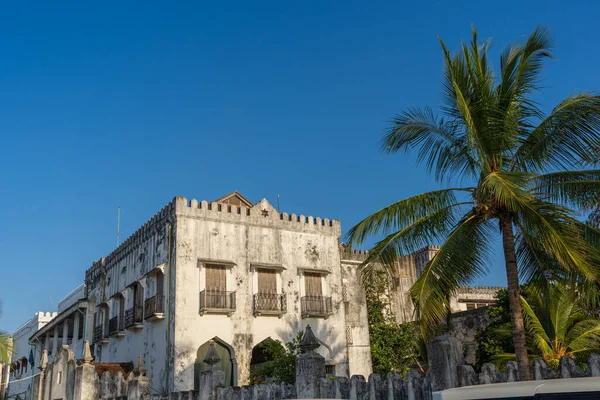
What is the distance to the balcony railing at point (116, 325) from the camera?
27016 millimetres

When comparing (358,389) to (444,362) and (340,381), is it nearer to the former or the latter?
(340,381)

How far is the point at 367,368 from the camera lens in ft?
88.8

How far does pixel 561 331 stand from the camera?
18.6m

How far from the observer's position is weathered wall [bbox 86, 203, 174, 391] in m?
23.6

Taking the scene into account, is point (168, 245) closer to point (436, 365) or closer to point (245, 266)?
point (245, 266)

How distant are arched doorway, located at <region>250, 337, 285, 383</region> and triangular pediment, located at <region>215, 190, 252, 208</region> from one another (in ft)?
20.1

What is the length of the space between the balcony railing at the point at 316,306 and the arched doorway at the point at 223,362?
3449mm

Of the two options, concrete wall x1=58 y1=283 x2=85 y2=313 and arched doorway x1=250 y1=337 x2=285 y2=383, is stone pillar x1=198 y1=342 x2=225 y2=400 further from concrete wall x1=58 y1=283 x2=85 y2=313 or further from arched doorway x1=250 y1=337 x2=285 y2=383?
concrete wall x1=58 y1=283 x2=85 y2=313

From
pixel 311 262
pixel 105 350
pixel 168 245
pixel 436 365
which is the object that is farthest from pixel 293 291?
pixel 436 365

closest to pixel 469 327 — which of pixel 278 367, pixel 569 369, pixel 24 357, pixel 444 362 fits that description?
pixel 278 367

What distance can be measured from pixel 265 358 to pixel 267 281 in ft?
12.4

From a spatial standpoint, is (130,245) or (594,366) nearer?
(594,366)

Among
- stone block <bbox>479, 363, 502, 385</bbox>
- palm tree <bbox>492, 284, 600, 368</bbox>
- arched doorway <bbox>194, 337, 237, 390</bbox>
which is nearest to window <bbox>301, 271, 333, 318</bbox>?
arched doorway <bbox>194, 337, 237, 390</bbox>

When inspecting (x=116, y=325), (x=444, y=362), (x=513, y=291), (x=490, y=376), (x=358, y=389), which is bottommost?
(x=358, y=389)
